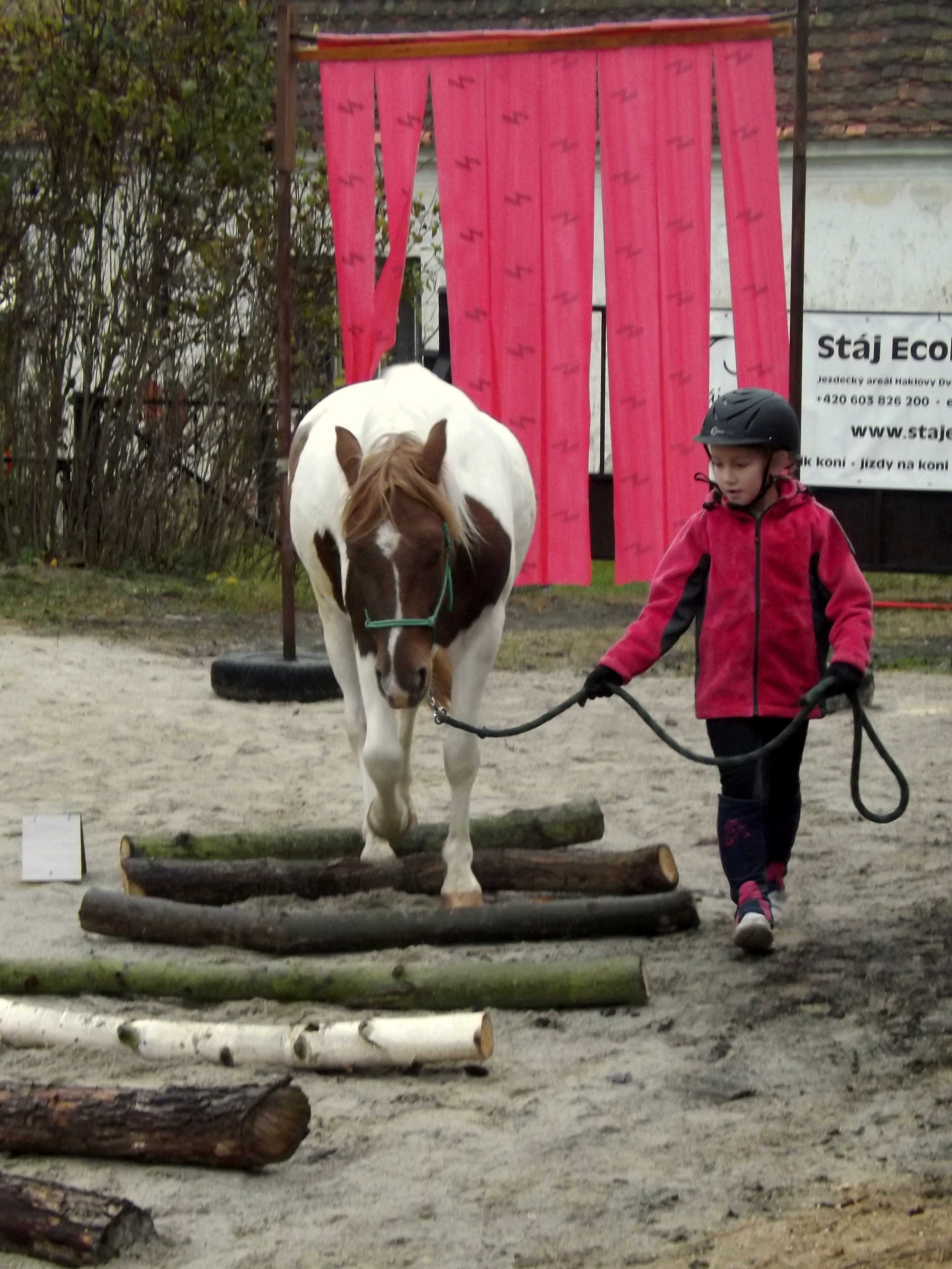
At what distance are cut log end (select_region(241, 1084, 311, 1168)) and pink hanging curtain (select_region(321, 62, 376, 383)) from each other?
5057 millimetres

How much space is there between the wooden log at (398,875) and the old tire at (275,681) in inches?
131

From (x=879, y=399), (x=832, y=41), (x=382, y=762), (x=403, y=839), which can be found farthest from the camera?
(x=832, y=41)

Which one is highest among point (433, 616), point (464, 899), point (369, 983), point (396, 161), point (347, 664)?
point (396, 161)

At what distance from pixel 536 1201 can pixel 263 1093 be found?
0.52 m

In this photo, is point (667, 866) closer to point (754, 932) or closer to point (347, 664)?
point (754, 932)

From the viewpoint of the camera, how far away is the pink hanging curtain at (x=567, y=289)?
744 centimetres

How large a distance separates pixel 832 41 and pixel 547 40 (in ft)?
35.7

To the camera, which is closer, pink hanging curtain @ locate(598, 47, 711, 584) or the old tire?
pink hanging curtain @ locate(598, 47, 711, 584)

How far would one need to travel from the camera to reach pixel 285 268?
26.4ft

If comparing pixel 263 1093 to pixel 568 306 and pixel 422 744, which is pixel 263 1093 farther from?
pixel 568 306

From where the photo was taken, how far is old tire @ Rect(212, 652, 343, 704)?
834 centimetres

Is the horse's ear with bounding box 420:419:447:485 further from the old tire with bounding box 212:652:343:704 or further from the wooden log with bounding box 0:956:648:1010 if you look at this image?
the old tire with bounding box 212:652:343:704

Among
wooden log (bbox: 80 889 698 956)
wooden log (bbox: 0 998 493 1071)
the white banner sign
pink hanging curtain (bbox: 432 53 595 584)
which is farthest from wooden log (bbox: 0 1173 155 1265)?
the white banner sign

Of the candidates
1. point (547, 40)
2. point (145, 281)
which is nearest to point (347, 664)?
point (547, 40)
